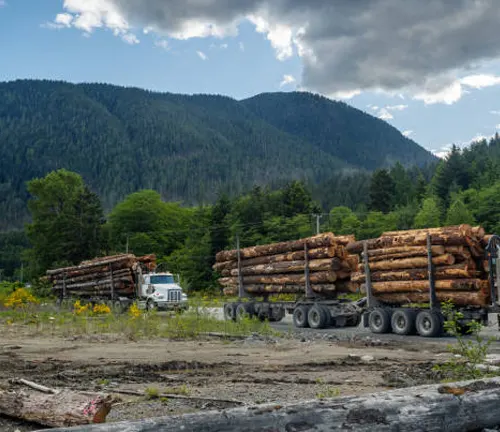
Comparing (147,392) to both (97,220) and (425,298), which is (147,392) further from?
(97,220)

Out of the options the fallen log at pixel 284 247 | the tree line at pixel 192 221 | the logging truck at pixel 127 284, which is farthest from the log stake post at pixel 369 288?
the tree line at pixel 192 221

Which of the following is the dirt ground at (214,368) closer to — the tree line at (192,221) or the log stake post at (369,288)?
the log stake post at (369,288)

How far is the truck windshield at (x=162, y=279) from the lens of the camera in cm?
3198

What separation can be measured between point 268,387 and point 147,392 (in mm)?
1796

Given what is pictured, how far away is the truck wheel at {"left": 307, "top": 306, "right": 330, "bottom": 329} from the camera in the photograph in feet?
71.4

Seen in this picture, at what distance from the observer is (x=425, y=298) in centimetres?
1870

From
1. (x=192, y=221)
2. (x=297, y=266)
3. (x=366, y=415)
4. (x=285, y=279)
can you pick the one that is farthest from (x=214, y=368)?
(x=192, y=221)

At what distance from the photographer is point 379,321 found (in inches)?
774

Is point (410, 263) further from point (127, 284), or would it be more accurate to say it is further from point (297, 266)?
point (127, 284)

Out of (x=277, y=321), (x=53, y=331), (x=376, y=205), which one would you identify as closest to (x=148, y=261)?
(x=277, y=321)

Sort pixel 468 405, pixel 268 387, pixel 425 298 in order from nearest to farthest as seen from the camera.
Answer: pixel 468 405, pixel 268 387, pixel 425 298

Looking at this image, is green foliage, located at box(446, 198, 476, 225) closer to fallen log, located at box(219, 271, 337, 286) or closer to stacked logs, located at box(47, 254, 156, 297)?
stacked logs, located at box(47, 254, 156, 297)

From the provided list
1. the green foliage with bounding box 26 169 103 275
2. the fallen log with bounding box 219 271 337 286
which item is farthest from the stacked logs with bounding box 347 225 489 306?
the green foliage with bounding box 26 169 103 275

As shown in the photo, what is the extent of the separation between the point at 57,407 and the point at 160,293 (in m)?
24.8
